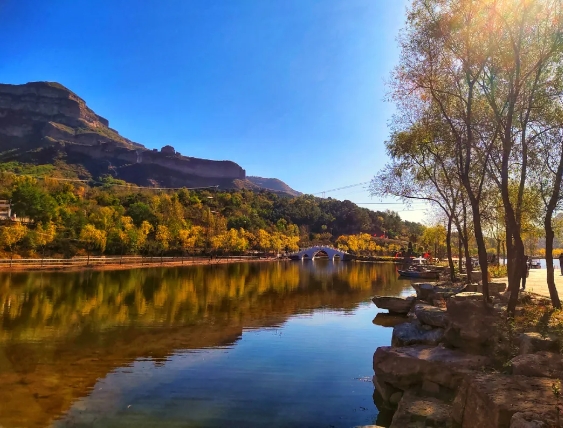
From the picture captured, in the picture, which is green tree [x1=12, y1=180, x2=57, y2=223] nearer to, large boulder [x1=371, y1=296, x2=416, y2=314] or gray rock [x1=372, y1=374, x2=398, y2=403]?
large boulder [x1=371, y1=296, x2=416, y2=314]

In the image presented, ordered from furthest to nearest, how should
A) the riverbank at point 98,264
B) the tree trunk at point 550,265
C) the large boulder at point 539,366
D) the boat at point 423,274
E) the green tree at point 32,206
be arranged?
the green tree at point 32,206 < the riverbank at point 98,264 < the boat at point 423,274 < the tree trunk at point 550,265 < the large boulder at point 539,366

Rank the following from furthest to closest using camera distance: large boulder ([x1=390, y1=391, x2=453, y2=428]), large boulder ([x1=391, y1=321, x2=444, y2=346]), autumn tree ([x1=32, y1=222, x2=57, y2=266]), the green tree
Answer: the green tree < autumn tree ([x1=32, y1=222, x2=57, y2=266]) < large boulder ([x1=391, y1=321, x2=444, y2=346]) < large boulder ([x1=390, y1=391, x2=453, y2=428])

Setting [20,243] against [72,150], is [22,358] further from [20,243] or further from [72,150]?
[72,150]

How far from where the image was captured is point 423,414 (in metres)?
6.22

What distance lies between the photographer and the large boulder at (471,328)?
8203 millimetres

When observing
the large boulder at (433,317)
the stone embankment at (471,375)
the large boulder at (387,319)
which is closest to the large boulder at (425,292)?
the large boulder at (387,319)

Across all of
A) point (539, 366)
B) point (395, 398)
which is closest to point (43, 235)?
point (395, 398)

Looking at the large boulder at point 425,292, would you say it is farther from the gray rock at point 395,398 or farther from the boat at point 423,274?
the boat at point 423,274

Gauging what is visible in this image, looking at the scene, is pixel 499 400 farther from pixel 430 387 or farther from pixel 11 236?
pixel 11 236

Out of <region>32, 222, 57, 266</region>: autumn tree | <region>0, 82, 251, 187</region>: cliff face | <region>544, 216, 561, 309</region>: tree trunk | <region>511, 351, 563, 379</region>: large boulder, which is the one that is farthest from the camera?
<region>0, 82, 251, 187</region>: cliff face

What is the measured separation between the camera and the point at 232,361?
11469mm

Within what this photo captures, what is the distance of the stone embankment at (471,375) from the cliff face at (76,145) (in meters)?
150

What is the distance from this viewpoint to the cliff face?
146 meters

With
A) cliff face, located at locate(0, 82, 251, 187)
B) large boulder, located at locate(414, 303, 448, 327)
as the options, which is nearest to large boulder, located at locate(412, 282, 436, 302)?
large boulder, located at locate(414, 303, 448, 327)
